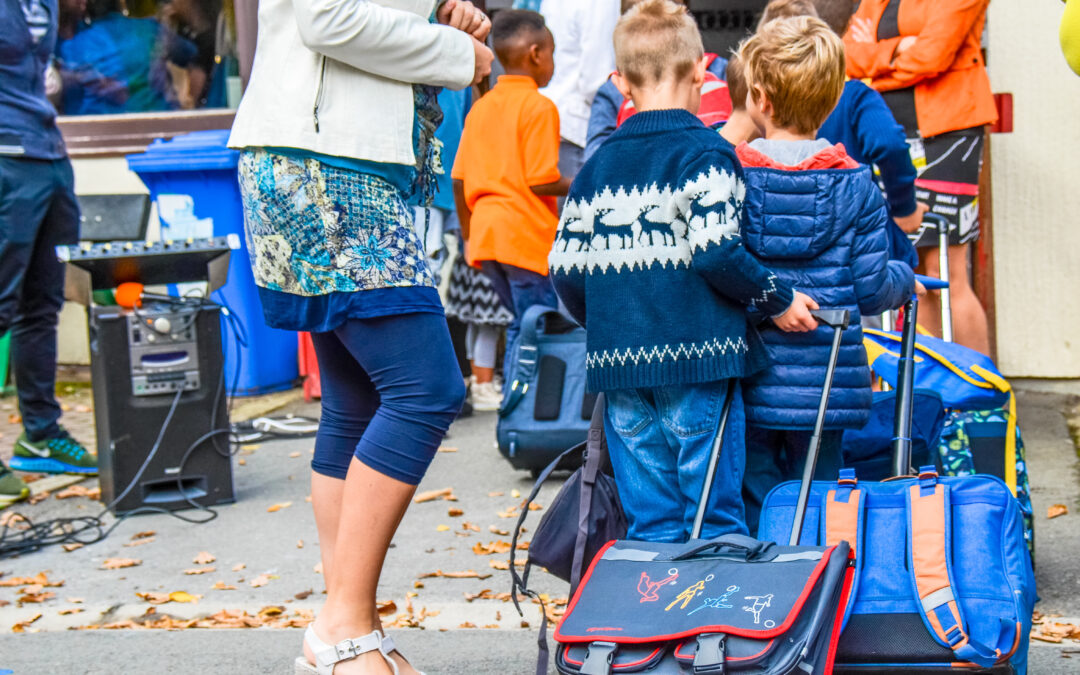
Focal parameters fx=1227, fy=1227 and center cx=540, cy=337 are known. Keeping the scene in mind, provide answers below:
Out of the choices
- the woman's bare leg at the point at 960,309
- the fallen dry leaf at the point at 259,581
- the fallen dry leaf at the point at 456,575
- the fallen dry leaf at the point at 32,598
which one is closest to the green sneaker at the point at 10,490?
the fallen dry leaf at the point at 32,598

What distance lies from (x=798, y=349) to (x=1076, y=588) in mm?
1272

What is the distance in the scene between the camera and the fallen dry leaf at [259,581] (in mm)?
4145

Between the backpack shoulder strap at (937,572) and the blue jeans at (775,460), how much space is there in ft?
1.62

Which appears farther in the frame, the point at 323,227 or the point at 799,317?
the point at 799,317

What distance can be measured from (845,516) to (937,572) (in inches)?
11.0

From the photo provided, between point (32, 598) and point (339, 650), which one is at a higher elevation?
point (339, 650)

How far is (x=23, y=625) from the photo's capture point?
388cm

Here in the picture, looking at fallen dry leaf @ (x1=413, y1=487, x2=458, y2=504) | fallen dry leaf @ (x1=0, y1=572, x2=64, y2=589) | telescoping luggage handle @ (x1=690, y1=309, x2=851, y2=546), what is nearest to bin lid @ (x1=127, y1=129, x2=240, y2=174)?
fallen dry leaf @ (x1=413, y1=487, x2=458, y2=504)

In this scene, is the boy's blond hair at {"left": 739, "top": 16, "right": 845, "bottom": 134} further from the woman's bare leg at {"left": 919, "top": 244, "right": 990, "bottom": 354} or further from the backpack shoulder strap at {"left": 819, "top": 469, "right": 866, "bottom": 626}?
the woman's bare leg at {"left": 919, "top": 244, "right": 990, "bottom": 354}

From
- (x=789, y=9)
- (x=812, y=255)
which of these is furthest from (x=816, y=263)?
(x=789, y=9)

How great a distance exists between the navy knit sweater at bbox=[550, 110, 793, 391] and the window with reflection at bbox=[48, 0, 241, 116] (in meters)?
5.76

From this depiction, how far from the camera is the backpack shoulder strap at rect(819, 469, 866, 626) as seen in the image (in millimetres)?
2754

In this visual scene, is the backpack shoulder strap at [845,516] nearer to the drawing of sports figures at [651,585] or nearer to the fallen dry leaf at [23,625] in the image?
the drawing of sports figures at [651,585]

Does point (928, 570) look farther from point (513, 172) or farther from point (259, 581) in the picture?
point (513, 172)
